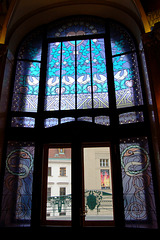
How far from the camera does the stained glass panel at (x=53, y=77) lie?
455 cm

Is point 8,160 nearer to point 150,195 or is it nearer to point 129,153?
point 129,153

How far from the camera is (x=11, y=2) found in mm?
4445

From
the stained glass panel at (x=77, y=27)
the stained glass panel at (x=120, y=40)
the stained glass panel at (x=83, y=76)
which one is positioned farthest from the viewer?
the stained glass panel at (x=77, y=27)

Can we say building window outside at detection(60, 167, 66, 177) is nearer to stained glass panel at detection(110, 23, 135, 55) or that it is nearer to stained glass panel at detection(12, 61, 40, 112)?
stained glass panel at detection(12, 61, 40, 112)

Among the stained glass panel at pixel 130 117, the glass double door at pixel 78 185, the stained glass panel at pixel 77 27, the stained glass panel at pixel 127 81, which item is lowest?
the glass double door at pixel 78 185

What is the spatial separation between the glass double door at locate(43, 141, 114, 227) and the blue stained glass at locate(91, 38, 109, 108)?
93cm

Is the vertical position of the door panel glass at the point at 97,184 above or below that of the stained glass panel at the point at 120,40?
below

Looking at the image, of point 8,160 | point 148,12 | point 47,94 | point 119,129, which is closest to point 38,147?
point 8,160

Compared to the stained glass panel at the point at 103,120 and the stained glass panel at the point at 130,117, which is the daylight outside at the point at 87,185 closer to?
the stained glass panel at the point at 103,120

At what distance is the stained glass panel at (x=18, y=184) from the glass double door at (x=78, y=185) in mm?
301

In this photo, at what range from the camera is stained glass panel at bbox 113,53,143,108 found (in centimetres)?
426

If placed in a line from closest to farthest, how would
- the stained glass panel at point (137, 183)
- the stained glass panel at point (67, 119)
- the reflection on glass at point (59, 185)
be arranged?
the stained glass panel at point (137, 183) → the reflection on glass at point (59, 185) → the stained glass panel at point (67, 119)

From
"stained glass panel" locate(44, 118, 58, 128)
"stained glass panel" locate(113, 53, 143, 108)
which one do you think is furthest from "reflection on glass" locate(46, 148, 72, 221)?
"stained glass panel" locate(113, 53, 143, 108)

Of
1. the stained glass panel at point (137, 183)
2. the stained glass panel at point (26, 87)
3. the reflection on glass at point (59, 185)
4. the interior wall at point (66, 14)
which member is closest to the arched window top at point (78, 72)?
the stained glass panel at point (26, 87)
